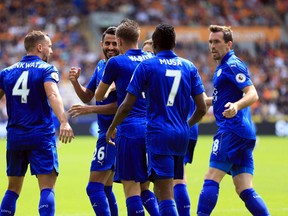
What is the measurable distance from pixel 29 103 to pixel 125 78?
1167 millimetres

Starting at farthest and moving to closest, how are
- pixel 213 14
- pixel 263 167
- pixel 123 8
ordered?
1. pixel 213 14
2. pixel 123 8
3. pixel 263 167

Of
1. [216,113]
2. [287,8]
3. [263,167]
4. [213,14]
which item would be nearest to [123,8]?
[213,14]

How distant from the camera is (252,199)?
28.8 feet

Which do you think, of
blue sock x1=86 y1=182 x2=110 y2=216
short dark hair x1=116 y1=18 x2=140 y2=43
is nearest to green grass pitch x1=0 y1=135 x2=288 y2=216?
blue sock x1=86 y1=182 x2=110 y2=216

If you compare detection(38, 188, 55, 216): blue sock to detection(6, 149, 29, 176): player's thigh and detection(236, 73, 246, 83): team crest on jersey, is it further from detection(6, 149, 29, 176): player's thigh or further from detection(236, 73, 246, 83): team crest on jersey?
detection(236, 73, 246, 83): team crest on jersey

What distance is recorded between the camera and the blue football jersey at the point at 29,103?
864 centimetres

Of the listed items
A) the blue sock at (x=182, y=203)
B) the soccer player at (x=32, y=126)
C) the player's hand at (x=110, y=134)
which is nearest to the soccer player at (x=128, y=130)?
the player's hand at (x=110, y=134)

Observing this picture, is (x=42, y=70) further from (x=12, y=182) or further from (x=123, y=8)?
(x=123, y=8)

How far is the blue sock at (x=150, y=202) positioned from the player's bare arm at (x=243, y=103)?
1.66 m

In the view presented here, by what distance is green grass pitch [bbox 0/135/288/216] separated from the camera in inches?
475

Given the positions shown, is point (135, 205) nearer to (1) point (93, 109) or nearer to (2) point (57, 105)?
(1) point (93, 109)

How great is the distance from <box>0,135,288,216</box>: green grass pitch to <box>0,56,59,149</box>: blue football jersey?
2951 millimetres

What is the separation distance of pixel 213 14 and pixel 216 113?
3242 cm

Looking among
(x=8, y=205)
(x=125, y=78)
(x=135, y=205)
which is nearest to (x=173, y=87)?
(x=125, y=78)
